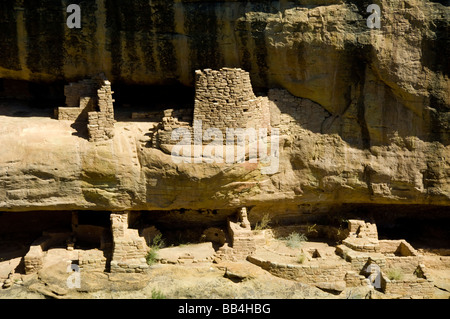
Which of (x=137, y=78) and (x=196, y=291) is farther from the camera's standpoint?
(x=137, y=78)

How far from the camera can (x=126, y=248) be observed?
1113 centimetres

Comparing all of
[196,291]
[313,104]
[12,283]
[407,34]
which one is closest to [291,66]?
[313,104]

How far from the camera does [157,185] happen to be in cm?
1135

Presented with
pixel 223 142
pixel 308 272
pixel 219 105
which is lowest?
pixel 308 272

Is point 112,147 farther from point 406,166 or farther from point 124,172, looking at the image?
point 406,166

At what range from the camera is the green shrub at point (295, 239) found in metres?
12.2

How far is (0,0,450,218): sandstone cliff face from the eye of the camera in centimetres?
1098

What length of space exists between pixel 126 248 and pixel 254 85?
377 cm

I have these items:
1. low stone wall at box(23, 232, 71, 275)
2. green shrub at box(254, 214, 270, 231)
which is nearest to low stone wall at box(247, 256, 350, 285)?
green shrub at box(254, 214, 270, 231)

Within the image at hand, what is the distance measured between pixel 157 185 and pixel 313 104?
10.6ft

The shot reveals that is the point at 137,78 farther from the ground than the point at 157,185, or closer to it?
farther from the ground

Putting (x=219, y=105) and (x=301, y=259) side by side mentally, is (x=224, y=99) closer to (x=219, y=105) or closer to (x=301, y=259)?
(x=219, y=105)

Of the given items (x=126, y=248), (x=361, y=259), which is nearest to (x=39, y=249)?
(x=126, y=248)

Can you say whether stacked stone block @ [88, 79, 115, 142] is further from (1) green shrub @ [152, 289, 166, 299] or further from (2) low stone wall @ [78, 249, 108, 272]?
(1) green shrub @ [152, 289, 166, 299]
